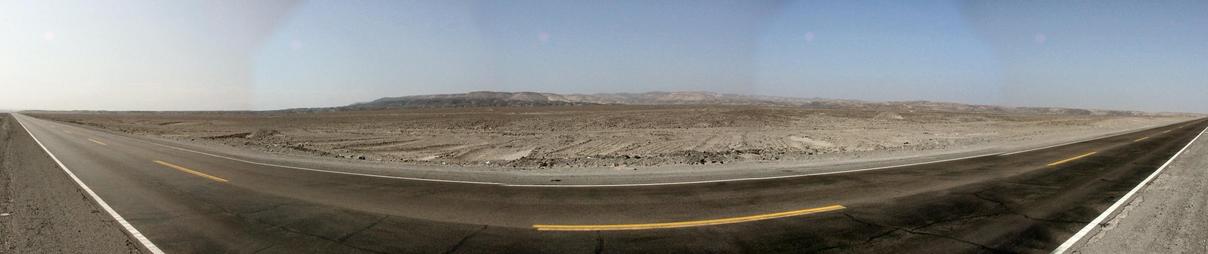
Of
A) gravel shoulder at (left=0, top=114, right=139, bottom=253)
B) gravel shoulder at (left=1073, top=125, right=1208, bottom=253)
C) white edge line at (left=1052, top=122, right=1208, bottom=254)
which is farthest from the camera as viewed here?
→ gravel shoulder at (left=0, top=114, right=139, bottom=253)

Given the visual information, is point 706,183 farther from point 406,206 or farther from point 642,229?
point 406,206

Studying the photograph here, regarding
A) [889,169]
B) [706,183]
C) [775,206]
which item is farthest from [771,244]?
[889,169]

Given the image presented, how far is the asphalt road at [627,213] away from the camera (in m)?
6.06

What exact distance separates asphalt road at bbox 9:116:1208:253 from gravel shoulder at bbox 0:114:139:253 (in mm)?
395

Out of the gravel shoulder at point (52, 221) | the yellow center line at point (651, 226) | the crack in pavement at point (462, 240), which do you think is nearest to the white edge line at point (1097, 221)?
the yellow center line at point (651, 226)

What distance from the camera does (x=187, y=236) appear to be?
6.79 meters

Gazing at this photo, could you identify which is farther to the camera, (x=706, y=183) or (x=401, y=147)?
(x=401, y=147)

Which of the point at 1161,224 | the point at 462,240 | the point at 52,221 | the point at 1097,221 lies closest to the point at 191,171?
the point at 52,221

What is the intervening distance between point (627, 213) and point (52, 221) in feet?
31.8

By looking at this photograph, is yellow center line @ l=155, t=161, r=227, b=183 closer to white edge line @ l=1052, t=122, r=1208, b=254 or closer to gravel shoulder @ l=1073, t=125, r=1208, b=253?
white edge line @ l=1052, t=122, r=1208, b=254

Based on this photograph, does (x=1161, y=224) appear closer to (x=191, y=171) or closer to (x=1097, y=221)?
(x=1097, y=221)

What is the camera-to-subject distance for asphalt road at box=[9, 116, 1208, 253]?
19.9 feet

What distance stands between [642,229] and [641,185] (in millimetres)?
3808

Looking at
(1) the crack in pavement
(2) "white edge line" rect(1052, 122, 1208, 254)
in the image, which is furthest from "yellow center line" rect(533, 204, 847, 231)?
(2) "white edge line" rect(1052, 122, 1208, 254)
